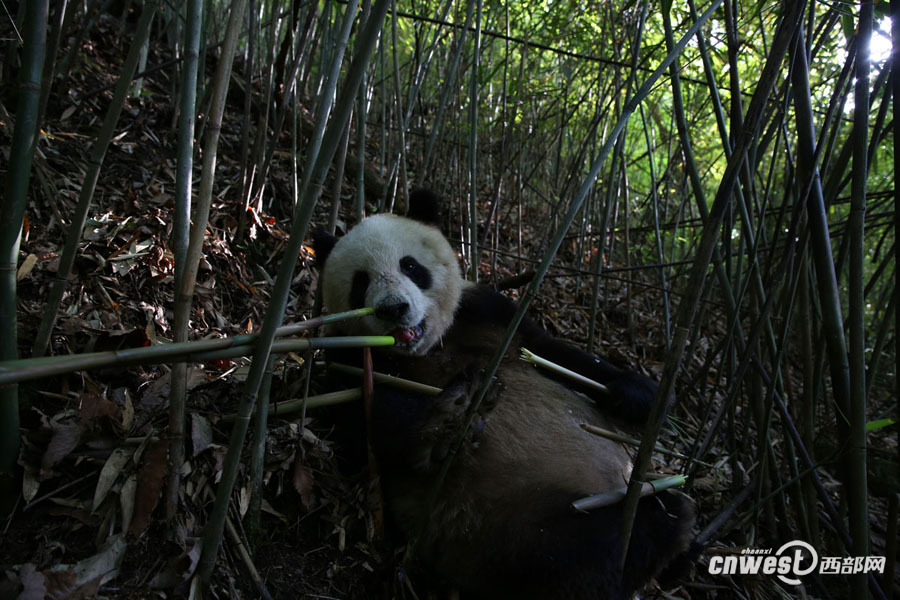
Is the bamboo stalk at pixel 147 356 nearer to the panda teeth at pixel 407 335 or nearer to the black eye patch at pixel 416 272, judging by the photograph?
the panda teeth at pixel 407 335

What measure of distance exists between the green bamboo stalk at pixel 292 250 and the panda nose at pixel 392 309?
1004 millimetres

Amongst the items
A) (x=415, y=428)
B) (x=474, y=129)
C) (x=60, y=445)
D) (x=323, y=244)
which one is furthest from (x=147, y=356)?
(x=474, y=129)

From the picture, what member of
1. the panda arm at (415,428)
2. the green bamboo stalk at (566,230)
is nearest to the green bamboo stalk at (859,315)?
the green bamboo stalk at (566,230)

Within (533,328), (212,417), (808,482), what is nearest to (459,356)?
(533,328)

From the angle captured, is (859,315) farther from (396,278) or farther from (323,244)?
(323,244)

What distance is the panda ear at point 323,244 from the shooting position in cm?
292

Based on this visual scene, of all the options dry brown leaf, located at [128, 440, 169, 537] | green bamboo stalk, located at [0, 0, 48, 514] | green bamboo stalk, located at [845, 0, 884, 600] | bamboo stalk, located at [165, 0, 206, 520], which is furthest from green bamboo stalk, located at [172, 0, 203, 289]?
green bamboo stalk, located at [845, 0, 884, 600]

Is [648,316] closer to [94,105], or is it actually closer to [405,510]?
[405,510]

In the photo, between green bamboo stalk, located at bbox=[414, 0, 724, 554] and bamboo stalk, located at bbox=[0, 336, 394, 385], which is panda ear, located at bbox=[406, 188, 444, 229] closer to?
green bamboo stalk, located at bbox=[414, 0, 724, 554]

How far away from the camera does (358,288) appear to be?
2.68 meters

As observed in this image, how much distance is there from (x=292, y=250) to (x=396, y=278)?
4.36 ft

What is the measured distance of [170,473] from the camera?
5.75 feet

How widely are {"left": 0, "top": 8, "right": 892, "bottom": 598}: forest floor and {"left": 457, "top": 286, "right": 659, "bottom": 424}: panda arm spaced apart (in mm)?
618

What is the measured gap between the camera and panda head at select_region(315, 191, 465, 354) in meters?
2.46
